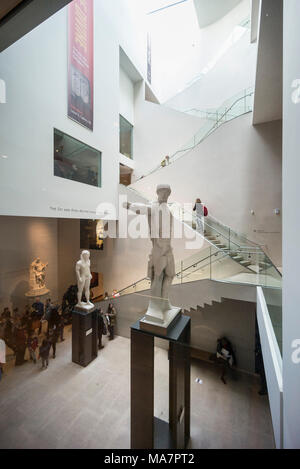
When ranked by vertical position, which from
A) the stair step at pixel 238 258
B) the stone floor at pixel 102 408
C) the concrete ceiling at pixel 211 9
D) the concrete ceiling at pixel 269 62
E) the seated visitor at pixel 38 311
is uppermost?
the concrete ceiling at pixel 211 9

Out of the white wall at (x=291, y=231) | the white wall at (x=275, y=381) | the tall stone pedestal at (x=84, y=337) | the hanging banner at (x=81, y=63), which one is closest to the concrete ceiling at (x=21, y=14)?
the white wall at (x=291, y=231)

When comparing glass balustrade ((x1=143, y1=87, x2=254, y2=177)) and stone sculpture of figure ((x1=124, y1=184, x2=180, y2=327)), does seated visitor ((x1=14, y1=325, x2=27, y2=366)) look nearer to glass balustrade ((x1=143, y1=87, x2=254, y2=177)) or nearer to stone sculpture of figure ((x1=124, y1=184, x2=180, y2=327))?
stone sculpture of figure ((x1=124, y1=184, x2=180, y2=327))

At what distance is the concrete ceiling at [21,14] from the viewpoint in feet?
6.34

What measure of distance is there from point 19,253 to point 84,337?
4771 mm

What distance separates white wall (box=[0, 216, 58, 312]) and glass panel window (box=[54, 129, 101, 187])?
10.9ft

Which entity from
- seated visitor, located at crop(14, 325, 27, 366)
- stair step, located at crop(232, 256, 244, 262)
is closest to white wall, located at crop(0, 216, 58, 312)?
seated visitor, located at crop(14, 325, 27, 366)

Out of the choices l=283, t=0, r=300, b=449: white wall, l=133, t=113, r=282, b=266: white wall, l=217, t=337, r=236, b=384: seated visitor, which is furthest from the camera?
l=133, t=113, r=282, b=266: white wall

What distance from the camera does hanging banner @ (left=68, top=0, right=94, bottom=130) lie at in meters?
6.16

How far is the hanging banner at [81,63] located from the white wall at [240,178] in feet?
14.4

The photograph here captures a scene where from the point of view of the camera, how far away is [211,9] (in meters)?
10.8

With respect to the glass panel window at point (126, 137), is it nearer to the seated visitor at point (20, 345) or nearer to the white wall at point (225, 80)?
the white wall at point (225, 80)

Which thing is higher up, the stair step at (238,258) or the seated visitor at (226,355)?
the stair step at (238,258)

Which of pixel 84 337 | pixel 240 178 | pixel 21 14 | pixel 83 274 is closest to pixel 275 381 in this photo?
pixel 84 337
